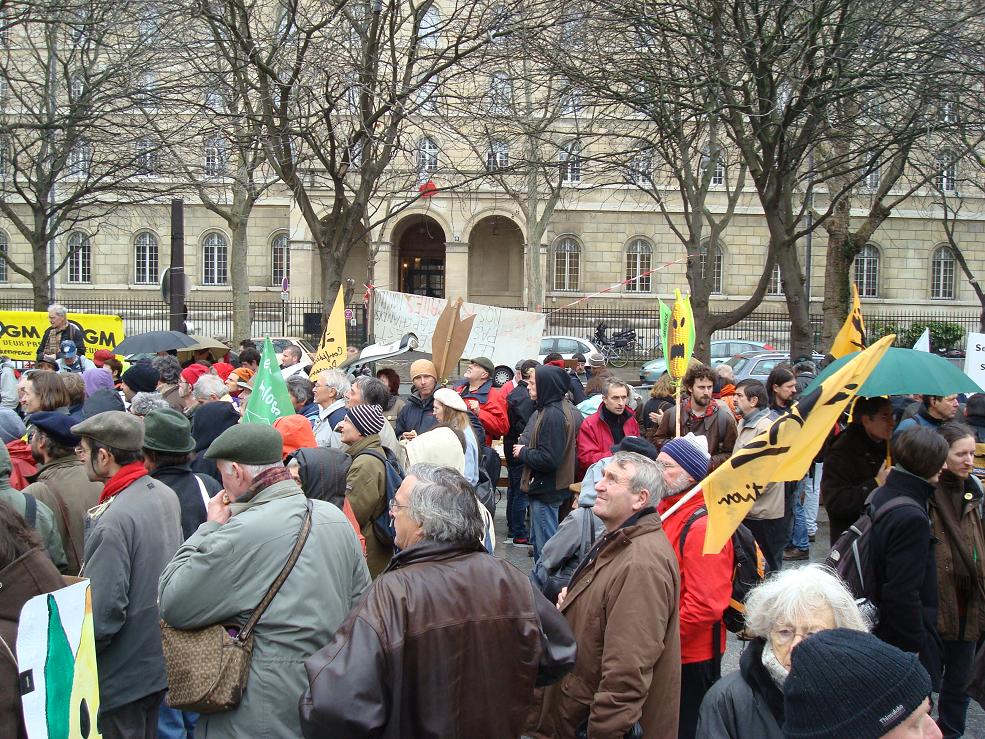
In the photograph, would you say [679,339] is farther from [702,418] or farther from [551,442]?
[551,442]

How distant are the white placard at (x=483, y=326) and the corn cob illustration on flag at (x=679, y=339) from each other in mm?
4979

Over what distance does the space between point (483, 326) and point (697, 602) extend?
937 centimetres

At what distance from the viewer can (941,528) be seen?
15.5ft

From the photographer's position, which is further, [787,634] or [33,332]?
[33,332]

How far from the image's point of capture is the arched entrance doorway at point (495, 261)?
41.1 metres

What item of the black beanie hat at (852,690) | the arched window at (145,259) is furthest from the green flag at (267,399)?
the arched window at (145,259)

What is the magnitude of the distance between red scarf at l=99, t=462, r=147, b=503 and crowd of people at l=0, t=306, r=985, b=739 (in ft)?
0.03

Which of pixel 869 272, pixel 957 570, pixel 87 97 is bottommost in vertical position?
pixel 957 570

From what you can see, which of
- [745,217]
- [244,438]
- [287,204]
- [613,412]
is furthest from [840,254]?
[287,204]

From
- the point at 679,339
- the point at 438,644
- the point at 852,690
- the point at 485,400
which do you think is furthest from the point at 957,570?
the point at 485,400

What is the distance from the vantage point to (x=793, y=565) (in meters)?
8.45

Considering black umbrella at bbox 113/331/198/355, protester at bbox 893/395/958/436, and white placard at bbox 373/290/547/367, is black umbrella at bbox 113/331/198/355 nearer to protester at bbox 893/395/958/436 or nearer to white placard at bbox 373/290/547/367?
white placard at bbox 373/290/547/367

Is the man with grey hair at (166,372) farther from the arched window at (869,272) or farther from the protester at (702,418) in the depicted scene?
the arched window at (869,272)

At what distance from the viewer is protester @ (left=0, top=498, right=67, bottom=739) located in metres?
2.54
